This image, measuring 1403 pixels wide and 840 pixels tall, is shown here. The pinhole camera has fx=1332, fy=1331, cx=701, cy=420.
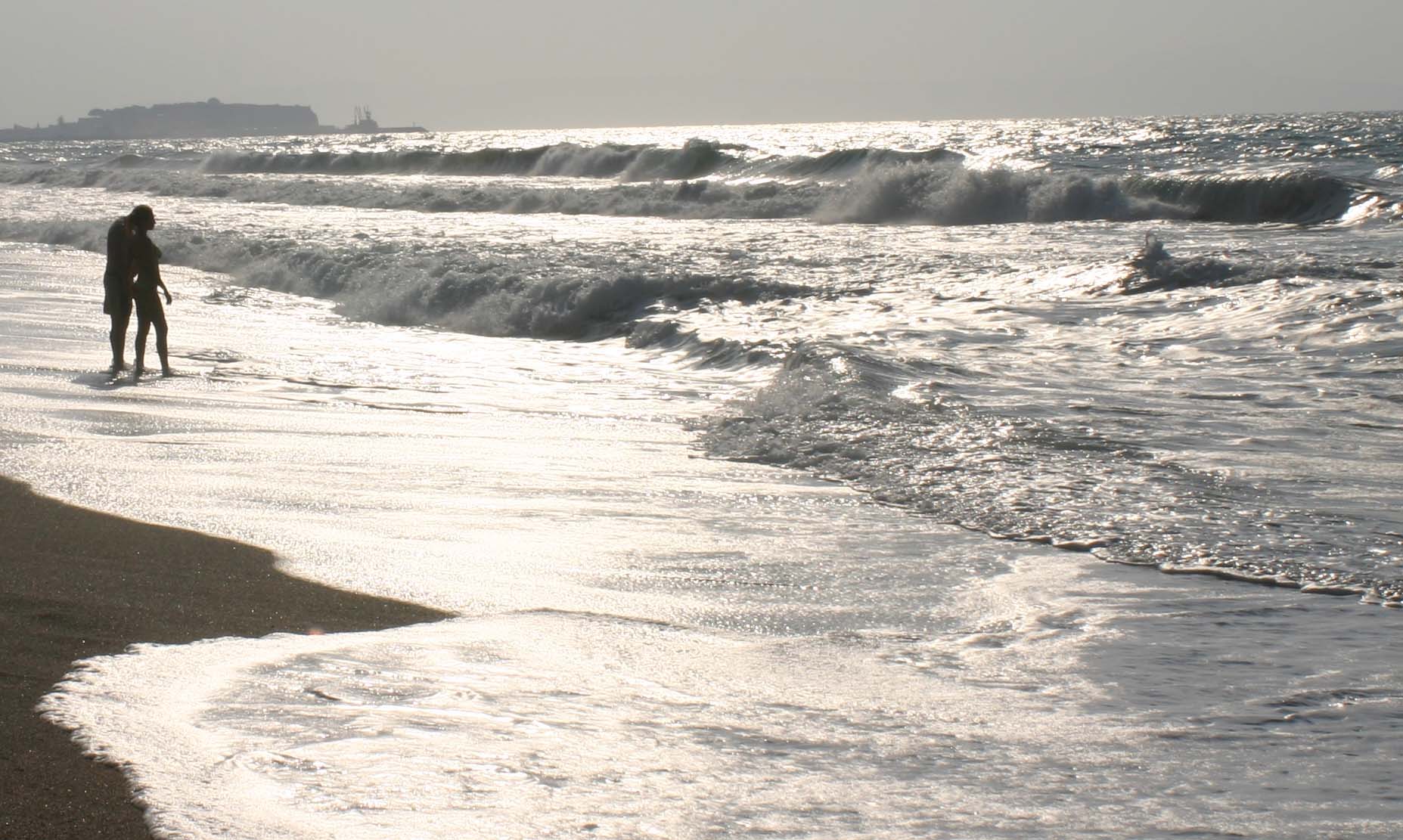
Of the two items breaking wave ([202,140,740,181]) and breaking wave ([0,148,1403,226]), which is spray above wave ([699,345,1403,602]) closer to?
breaking wave ([0,148,1403,226])

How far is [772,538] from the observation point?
18.0 feet

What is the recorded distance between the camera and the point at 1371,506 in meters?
5.74

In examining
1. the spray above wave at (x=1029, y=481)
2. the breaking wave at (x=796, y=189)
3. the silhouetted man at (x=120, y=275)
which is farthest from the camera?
the breaking wave at (x=796, y=189)

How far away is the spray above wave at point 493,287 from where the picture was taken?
13.9 metres

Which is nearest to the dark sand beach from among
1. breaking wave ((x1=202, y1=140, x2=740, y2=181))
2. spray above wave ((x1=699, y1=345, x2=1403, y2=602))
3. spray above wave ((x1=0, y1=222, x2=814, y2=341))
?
spray above wave ((x1=699, y1=345, x2=1403, y2=602))

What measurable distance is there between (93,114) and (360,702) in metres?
220

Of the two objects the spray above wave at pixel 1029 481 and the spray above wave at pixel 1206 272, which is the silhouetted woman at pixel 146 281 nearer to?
the spray above wave at pixel 1029 481

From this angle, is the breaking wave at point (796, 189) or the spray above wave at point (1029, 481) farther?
the breaking wave at point (796, 189)

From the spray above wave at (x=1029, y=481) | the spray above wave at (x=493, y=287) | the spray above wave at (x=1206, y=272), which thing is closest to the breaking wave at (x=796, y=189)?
the spray above wave at (x=1206, y=272)

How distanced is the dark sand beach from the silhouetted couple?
4.65 metres

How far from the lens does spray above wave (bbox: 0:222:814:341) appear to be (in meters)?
13.9

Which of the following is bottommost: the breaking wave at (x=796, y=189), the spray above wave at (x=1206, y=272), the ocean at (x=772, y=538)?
the ocean at (x=772, y=538)

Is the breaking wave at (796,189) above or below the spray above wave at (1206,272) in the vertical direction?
above

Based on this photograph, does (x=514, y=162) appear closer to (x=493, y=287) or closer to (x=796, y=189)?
(x=796, y=189)
